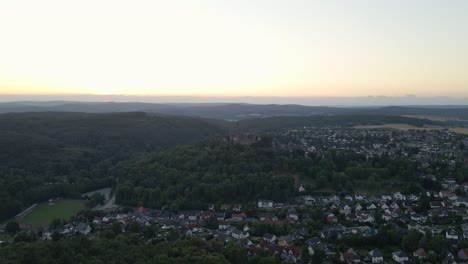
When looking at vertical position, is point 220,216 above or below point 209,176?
below

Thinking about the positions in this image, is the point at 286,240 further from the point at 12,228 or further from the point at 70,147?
the point at 70,147

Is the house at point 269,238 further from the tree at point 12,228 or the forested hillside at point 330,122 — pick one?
the forested hillside at point 330,122

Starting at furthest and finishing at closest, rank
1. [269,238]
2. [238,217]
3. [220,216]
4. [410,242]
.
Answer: [220,216] < [238,217] < [269,238] < [410,242]

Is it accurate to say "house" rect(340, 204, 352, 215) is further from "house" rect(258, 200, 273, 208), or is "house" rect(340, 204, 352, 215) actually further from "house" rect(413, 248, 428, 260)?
"house" rect(413, 248, 428, 260)

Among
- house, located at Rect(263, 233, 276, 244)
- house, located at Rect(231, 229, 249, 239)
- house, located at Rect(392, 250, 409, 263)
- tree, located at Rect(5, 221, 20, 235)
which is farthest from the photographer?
tree, located at Rect(5, 221, 20, 235)

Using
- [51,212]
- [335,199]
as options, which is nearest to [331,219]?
[335,199]

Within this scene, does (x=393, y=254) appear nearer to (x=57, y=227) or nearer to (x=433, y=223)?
(x=433, y=223)

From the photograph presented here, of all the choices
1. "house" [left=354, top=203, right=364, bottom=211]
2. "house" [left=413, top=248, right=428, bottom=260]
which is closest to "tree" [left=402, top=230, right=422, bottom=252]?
"house" [left=413, top=248, right=428, bottom=260]
